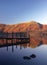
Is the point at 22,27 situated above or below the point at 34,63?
above

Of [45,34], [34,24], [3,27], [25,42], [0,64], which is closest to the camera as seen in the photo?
[0,64]

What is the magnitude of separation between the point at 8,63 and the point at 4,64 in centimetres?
42

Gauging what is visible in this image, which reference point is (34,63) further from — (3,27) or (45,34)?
(45,34)

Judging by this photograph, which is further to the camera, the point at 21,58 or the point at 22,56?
the point at 22,56

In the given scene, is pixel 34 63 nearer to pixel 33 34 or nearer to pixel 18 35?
pixel 18 35

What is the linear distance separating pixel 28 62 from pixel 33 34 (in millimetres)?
32310

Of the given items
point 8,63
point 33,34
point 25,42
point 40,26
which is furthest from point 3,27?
point 8,63

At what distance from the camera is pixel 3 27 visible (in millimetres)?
37719

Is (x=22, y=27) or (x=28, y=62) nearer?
(x=28, y=62)

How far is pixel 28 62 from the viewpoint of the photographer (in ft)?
38.8

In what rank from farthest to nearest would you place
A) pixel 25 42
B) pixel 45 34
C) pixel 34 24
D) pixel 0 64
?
1. pixel 34 24
2. pixel 45 34
3. pixel 25 42
4. pixel 0 64

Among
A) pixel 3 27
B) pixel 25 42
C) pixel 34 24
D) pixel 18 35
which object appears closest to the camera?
pixel 25 42

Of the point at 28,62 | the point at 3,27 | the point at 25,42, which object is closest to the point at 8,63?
the point at 28,62

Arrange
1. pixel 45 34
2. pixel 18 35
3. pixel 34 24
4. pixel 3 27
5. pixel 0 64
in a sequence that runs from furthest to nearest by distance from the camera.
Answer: pixel 34 24 < pixel 45 34 < pixel 3 27 < pixel 18 35 < pixel 0 64
